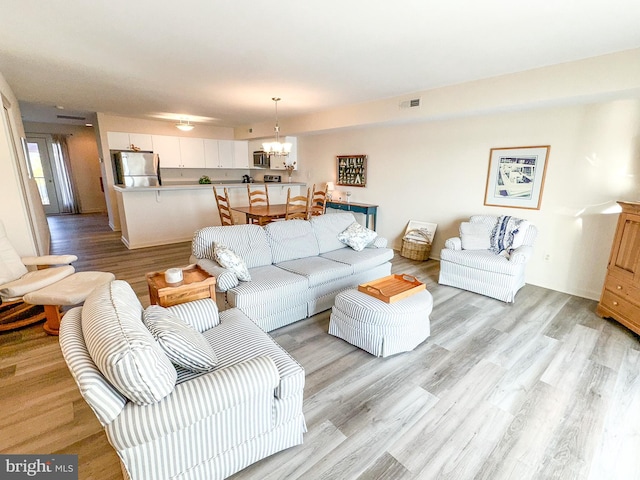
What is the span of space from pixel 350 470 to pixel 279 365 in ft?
2.06

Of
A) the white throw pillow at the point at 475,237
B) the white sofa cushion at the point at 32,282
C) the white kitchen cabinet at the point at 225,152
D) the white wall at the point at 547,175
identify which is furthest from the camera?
the white kitchen cabinet at the point at 225,152

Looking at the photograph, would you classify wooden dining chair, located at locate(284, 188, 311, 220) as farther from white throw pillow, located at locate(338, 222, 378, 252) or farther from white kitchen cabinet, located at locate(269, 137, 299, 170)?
white kitchen cabinet, located at locate(269, 137, 299, 170)

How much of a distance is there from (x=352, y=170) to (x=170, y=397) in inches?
205

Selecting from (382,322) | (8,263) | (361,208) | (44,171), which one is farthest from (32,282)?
(44,171)

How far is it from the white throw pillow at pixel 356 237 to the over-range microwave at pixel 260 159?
4490 mm

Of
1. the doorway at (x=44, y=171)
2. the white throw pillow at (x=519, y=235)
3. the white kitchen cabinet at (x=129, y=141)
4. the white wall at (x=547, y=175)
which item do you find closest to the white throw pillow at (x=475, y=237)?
the white throw pillow at (x=519, y=235)

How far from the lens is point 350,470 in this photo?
4.91ft

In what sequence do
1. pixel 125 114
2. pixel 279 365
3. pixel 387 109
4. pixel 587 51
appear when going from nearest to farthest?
1. pixel 279 365
2. pixel 587 51
3. pixel 387 109
4. pixel 125 114

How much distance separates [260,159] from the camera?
25.1ft

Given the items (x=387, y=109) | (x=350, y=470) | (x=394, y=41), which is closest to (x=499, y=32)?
(x=394, y=41)

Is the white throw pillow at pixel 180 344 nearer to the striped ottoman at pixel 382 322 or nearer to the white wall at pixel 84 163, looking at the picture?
the striped ottoman at pixel 382 322

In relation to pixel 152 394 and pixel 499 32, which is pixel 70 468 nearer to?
pixel 152 394

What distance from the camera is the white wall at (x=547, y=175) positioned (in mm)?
3197

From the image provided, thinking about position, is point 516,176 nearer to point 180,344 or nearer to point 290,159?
point 180,344
